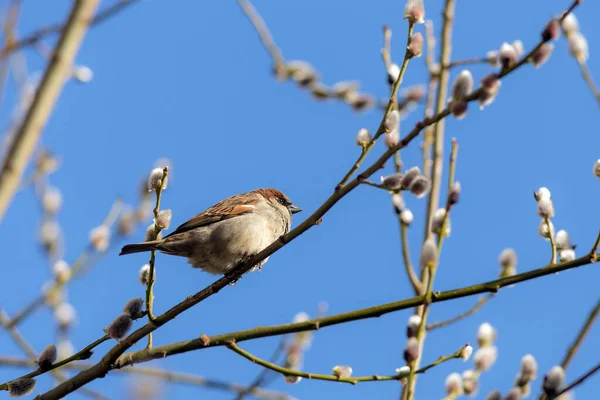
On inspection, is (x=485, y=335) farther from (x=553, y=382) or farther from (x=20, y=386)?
(x=20, y=386)

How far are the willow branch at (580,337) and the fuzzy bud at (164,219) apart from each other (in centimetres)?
156

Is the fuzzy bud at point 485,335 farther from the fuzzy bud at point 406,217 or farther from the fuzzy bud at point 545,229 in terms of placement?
the fuzzy bud at point 406,217

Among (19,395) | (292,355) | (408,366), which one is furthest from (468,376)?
(292,355)

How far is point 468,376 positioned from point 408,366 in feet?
0.83

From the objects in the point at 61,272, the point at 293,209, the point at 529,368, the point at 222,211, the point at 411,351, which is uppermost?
the point at 293,209

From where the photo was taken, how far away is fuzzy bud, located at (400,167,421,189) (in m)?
2.68

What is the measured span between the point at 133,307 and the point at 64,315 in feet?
3.95

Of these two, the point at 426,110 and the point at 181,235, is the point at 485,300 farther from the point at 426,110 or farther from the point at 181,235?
the point at 181,235

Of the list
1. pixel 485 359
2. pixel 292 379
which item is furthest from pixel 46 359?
pixel 485 359

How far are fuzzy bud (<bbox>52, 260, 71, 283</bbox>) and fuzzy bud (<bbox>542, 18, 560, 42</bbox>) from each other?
107 inches

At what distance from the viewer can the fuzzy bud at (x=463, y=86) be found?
8.35 ft

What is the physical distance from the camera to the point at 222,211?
5.40 meters

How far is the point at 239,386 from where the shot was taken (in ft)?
12.5

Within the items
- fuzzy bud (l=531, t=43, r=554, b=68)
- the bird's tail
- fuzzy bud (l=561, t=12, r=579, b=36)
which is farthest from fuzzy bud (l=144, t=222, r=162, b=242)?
fuzzy bud (l=561, t=12, r=579, b=36)
